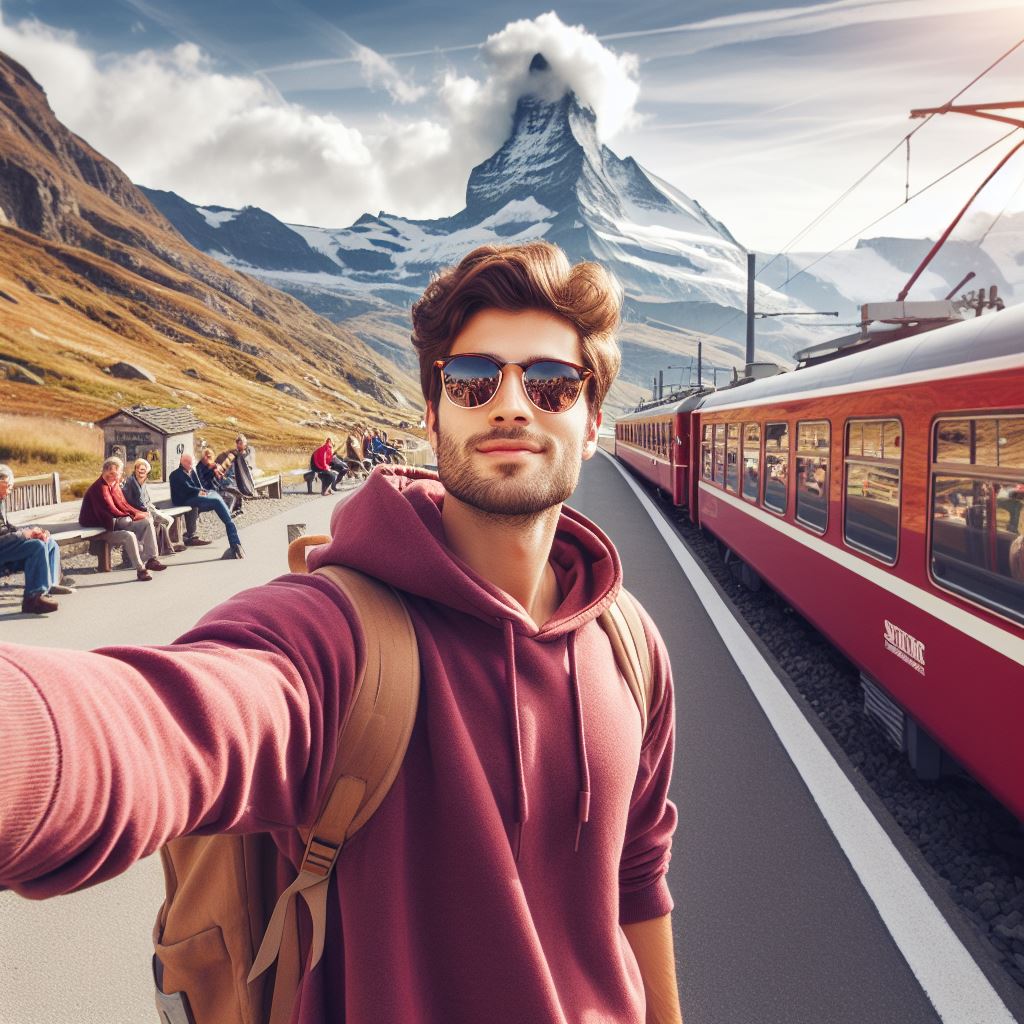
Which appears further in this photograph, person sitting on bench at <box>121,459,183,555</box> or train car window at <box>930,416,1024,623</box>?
person sitting on bench at <box>121,459,183,555</box>

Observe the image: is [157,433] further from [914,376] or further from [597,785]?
[597,785]

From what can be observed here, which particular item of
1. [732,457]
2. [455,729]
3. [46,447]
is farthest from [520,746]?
[46,447]

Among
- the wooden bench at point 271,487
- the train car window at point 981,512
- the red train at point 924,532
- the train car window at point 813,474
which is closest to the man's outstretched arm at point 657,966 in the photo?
the red train at point 924,532

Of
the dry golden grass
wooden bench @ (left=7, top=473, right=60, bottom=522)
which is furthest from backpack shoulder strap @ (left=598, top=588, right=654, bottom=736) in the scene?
the dry golden grass

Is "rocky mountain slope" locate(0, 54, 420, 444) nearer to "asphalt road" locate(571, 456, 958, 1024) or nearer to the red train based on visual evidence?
the red train

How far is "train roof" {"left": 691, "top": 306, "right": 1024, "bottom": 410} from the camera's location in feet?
12.8

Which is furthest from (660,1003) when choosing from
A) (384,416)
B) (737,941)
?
(384,416)

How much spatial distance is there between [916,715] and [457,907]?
4243mm

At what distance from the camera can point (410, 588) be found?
1.32 meters

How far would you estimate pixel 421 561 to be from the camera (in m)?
1.33

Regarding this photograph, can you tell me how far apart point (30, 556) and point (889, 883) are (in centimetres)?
847

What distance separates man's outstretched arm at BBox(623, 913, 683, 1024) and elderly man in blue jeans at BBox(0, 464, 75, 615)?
8.48 meters

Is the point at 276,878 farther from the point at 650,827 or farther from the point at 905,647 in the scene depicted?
the point at 905,647

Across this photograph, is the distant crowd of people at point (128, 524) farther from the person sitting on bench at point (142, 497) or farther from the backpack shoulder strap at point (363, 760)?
the backpack shoulder strap at point (363, 760)
